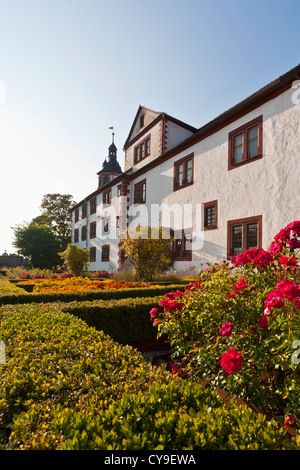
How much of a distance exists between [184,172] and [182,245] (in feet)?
14.7

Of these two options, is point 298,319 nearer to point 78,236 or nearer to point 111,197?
point 111,197

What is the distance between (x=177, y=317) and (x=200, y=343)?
535 millimetres

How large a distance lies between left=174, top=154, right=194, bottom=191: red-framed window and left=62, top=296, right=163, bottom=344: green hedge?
11384mm

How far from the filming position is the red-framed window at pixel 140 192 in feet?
73.0

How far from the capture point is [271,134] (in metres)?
11.6

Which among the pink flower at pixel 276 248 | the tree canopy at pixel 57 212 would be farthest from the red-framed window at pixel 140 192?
the tree canopy at pixel 57 212

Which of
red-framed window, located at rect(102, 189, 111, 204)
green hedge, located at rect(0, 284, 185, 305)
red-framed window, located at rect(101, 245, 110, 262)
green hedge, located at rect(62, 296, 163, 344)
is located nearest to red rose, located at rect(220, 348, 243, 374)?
green hedge, located at rect(62, 296, 163, 344)

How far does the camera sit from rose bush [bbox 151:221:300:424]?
8.48 ft

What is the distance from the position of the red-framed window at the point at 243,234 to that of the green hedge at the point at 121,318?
7253 millimetres

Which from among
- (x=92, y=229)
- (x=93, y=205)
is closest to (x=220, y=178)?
(x=92, y=229)

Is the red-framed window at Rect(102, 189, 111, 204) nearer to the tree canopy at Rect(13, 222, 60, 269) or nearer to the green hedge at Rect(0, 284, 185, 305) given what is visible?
the tree canopy at Rect(13, 222, 60, 269)

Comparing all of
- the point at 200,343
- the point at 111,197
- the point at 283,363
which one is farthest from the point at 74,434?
the point at 111,197

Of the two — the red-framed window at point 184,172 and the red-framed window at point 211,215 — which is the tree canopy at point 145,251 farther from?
the red-framed window at point 184,172

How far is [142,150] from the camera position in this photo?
24.2m
